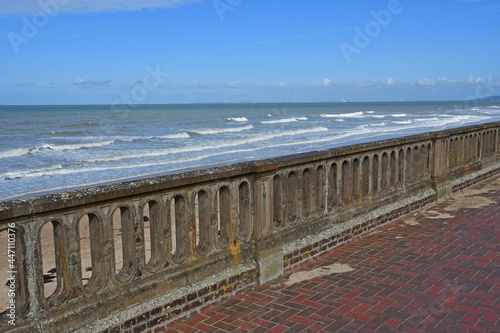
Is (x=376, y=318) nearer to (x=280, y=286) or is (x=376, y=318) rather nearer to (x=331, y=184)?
(x=280, y=286)

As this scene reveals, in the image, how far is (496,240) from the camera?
616 cm

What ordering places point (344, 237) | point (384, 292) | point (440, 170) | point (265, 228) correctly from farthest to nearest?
point (440, 170) < point (344, 237) < point (265, 228) < point (384, 292)

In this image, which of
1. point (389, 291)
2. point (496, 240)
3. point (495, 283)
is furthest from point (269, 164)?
point (496, 240)

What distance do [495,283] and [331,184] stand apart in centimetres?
212

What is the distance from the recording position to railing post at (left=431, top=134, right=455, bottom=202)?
8359 millimetres

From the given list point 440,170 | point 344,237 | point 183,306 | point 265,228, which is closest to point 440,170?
point 440,170

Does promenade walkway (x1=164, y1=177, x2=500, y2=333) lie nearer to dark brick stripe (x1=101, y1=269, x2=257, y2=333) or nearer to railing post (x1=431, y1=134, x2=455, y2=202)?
dark brick stripe (x1=101, y1=269, x2=257, y2=333)

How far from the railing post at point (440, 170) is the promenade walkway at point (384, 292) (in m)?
1.85

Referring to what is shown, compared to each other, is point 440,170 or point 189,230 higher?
point 189,230

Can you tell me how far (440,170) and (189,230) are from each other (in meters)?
5.92

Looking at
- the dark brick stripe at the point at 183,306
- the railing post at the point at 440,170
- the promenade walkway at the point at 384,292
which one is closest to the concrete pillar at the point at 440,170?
the railing post at the point at 440,170

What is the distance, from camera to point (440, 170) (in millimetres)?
8531

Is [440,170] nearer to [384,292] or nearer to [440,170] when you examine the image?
[440,170]

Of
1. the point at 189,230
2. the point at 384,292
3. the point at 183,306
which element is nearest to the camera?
the point at 183,306
